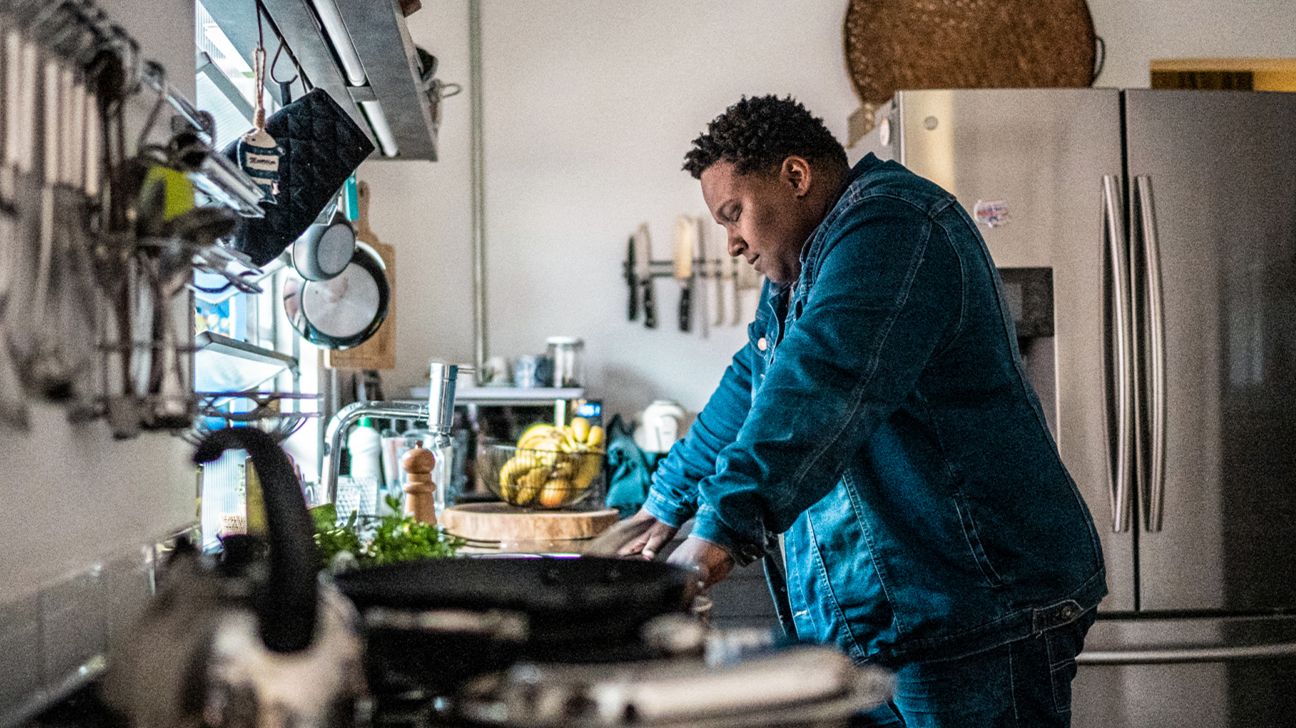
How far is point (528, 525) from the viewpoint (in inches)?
92.7

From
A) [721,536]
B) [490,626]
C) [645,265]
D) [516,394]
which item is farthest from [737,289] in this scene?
[490,626]

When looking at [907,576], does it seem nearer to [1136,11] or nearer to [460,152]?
[460,152]

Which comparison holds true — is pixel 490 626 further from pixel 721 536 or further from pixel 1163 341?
pixel 1163 341

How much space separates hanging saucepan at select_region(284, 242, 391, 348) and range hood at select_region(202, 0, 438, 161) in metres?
0.28

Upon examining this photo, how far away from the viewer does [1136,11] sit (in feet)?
13.0

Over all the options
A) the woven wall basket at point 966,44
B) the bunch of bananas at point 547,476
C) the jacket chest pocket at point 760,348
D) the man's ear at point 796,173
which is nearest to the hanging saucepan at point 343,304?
the bunch of bananas at point 547,476

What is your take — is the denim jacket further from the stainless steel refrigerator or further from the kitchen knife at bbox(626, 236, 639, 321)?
the kitchen knife at bbox(626, 236, 639, 321)

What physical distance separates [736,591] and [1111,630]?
848mm

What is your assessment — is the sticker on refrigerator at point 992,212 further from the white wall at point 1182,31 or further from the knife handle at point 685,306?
the white wall at point 1182,31

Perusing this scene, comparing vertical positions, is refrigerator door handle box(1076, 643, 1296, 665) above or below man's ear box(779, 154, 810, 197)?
below

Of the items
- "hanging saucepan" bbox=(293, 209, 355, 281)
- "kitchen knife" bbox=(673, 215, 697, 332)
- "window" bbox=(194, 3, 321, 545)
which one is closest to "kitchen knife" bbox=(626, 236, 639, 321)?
"kitchen knife" bbox=(673, 215, 697, 332)

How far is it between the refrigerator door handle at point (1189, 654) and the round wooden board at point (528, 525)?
1189 millimetres

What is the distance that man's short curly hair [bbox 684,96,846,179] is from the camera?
1595 mm

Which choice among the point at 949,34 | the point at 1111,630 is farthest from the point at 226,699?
the point at 949,34
